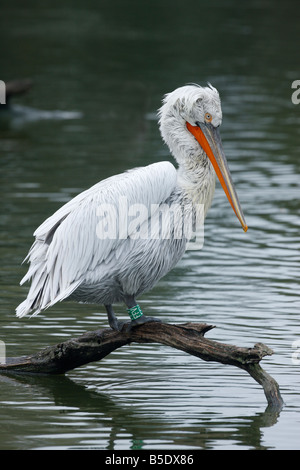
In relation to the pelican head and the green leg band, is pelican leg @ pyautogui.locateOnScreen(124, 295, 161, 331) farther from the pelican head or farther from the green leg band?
the pelican head

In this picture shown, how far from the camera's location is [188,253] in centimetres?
808

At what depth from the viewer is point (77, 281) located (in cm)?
505

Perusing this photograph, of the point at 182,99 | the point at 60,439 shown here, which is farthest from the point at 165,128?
the point at 60,439

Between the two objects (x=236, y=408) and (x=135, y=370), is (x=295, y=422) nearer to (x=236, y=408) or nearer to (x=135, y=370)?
(x=236, y=408)

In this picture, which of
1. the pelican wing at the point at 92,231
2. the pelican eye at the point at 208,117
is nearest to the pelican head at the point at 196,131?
the pelican eye at the point at 208,117

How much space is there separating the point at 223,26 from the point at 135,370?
16881 millimetres

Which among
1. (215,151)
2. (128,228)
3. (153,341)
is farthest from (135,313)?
(215,151)

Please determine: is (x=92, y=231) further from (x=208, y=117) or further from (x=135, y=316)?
(x=208, y=117)

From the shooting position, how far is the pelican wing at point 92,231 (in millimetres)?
5068

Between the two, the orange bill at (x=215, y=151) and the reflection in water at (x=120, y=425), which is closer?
the reflection in water at (x=120, y=425)

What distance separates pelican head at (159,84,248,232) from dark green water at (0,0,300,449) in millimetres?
1008

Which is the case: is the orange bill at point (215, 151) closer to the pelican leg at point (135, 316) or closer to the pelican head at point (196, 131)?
the pelican head at point (196, 131)

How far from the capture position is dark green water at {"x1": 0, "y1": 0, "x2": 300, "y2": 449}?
4895 millimetres

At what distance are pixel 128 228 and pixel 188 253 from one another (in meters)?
3.04
